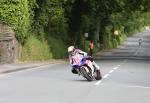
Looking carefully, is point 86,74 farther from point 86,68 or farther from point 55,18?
point 55,18

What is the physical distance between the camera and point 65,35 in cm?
5534

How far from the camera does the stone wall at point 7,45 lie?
3625 centimetres

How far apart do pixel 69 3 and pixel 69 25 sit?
4.28 meters

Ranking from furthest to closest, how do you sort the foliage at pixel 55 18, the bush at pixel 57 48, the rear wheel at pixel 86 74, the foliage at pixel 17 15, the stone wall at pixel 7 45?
the bush at pixel 57 48 → the foliage at pixel 55 18 → the foliage at pixel 17 15 → the stone wall at pixel 7 45 → the rear wheel at pixel 86 74

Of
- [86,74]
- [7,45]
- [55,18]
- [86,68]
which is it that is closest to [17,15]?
[7,45]

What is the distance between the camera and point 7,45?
37031 millimetres

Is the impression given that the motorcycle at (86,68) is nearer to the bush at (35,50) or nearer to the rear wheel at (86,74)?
the rear wheel at (86,74)

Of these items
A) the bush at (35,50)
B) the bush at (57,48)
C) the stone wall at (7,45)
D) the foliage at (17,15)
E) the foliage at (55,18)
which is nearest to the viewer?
the stone wall at (7,45)

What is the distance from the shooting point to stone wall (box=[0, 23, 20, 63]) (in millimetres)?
36250

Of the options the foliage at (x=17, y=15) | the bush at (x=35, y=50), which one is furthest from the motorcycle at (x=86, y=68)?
the bush at (x=35, y=50)

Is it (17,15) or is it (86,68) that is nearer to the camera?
(86,68)

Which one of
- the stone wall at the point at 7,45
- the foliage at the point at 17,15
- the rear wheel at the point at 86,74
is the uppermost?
the foliage at the point at 17,15

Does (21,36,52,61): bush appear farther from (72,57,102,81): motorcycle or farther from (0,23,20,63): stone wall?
(72,57,102,81): motorcycle

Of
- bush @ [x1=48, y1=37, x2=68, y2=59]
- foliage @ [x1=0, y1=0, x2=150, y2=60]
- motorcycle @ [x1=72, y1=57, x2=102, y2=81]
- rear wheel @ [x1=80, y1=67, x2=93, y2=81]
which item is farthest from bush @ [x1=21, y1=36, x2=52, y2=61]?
rear wheel @ [x1=80, y1=67, x2=93, y2=81]
